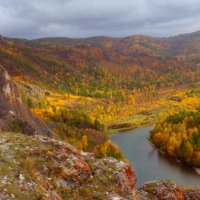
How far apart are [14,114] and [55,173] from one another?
307ft

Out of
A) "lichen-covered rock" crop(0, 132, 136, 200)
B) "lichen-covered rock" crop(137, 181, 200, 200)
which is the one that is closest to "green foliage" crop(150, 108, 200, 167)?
"lichen-covered rock" crop(137, 181, 200, 200)

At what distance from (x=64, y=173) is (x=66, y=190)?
1370 mm

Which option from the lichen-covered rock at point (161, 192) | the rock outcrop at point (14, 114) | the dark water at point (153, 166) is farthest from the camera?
the dark water at point (153, 166)

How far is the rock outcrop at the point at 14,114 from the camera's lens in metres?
110

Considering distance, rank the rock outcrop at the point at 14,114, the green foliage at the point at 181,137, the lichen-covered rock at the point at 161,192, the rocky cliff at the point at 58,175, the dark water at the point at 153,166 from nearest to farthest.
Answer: the rocky cliff at the point at 58,175 < the lichen-covered rock at the point at 161,192 < the rock outcrop at the point at 14,114 < the dark water at the point at 153,166 < the green foliage at the point at 181,137

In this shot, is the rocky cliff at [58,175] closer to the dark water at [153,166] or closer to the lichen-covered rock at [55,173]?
the lichen-covered rock at [55,173]

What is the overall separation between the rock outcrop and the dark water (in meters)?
36.9

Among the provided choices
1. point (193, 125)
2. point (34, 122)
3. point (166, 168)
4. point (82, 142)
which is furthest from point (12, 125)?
point (193, 125)

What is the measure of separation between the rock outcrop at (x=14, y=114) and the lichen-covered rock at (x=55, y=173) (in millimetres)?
77835

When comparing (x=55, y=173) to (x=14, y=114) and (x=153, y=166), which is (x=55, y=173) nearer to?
(x=14, y=114)

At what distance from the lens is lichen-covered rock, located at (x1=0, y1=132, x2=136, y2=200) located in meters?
23.2

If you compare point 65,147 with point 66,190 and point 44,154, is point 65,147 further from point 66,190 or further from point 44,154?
point 66,190

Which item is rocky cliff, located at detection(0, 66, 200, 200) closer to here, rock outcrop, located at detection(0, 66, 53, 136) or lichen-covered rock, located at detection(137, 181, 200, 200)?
lichen-covered rock, located at detection(137, 181, 200, 200)

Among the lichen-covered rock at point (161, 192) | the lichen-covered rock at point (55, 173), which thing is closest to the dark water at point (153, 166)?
the lichen-covered rock at point (161, 192)
